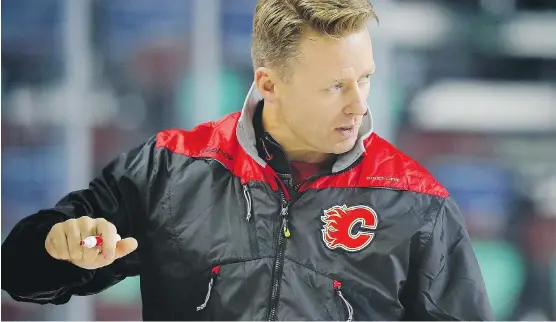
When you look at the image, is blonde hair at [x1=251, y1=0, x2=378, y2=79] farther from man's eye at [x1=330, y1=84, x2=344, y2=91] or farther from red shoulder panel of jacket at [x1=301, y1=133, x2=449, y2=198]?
red shoulder panel of jacket at [x1=301, y1=133, x2=449, y2=198]

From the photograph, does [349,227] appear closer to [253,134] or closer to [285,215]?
[285,215]

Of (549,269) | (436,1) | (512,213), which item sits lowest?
(549,269)

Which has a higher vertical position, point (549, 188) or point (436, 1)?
point (436, 1)

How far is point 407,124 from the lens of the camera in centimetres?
165

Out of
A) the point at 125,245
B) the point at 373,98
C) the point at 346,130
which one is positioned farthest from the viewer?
the point at 373,98

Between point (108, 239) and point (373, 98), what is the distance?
2.14ft

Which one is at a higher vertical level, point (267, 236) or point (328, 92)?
point (328, 92)

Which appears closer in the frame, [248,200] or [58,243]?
[58,243]

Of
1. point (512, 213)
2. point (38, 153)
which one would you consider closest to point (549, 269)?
point (512, 213)

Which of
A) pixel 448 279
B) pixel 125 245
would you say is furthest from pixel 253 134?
pixel 448 279

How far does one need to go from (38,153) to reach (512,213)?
40.1 inches

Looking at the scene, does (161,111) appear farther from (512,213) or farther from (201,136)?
(512,213)

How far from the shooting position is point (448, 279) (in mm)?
1302

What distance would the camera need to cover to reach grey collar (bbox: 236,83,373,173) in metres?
1.32
